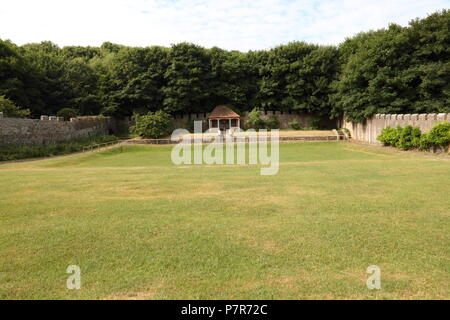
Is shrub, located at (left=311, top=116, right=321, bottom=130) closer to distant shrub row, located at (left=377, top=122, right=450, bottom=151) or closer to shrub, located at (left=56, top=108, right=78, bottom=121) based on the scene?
distant shrub row, located at (left=377, top=122, right=450, bottom=151)

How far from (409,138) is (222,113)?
86.4ft

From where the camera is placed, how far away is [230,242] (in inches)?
192

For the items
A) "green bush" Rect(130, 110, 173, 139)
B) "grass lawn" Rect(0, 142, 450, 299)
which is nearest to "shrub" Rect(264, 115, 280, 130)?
"green bush" Rect(130, 110, 173, 139)

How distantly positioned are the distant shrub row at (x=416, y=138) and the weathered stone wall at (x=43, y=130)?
99.4ft

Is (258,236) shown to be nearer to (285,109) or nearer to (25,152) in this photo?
(25,152)

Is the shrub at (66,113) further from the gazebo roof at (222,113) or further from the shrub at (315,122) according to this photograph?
the shrub at (315,122)

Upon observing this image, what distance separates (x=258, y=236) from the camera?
515cm

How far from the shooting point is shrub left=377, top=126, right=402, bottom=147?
987 inches

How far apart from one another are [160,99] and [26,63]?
17.2 metres

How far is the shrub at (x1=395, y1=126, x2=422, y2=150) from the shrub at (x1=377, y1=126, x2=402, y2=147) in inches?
16.1

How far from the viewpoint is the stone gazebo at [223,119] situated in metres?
44.4
